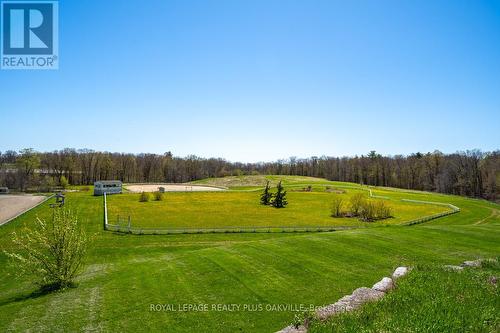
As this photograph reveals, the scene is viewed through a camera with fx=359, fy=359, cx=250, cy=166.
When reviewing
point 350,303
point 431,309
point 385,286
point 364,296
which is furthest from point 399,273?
point 431,309

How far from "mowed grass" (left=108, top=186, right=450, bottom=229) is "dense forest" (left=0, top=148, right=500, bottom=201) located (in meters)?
53.8

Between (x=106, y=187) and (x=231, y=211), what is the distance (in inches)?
1591

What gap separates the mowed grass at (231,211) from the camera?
56625 mm

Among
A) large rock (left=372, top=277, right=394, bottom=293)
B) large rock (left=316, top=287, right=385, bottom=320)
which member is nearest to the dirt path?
large rock (left=372, top=277, right=394, bottom=293)

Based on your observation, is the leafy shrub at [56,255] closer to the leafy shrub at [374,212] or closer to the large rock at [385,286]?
→ the large rock at [385,286]

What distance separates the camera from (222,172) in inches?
7613

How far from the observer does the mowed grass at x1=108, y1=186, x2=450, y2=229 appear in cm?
5662

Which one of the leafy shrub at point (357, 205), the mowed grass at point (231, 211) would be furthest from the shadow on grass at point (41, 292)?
the leafy shrub at point (357, 205)

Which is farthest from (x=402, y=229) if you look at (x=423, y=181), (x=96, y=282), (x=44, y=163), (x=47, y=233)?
(x=44, y=163)

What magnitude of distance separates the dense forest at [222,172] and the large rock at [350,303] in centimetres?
12176

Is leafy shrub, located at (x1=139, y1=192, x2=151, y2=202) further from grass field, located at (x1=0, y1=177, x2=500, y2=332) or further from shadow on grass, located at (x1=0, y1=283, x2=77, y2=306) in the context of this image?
shadow on grass, located at (x1=0, y1=283, x2=77, y2=306)

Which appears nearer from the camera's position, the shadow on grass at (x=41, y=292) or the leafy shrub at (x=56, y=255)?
the shadow on grass at (x=41, y=292)

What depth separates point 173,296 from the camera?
17469 mm

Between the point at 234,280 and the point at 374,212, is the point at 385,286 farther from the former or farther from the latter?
the point at 374,212
